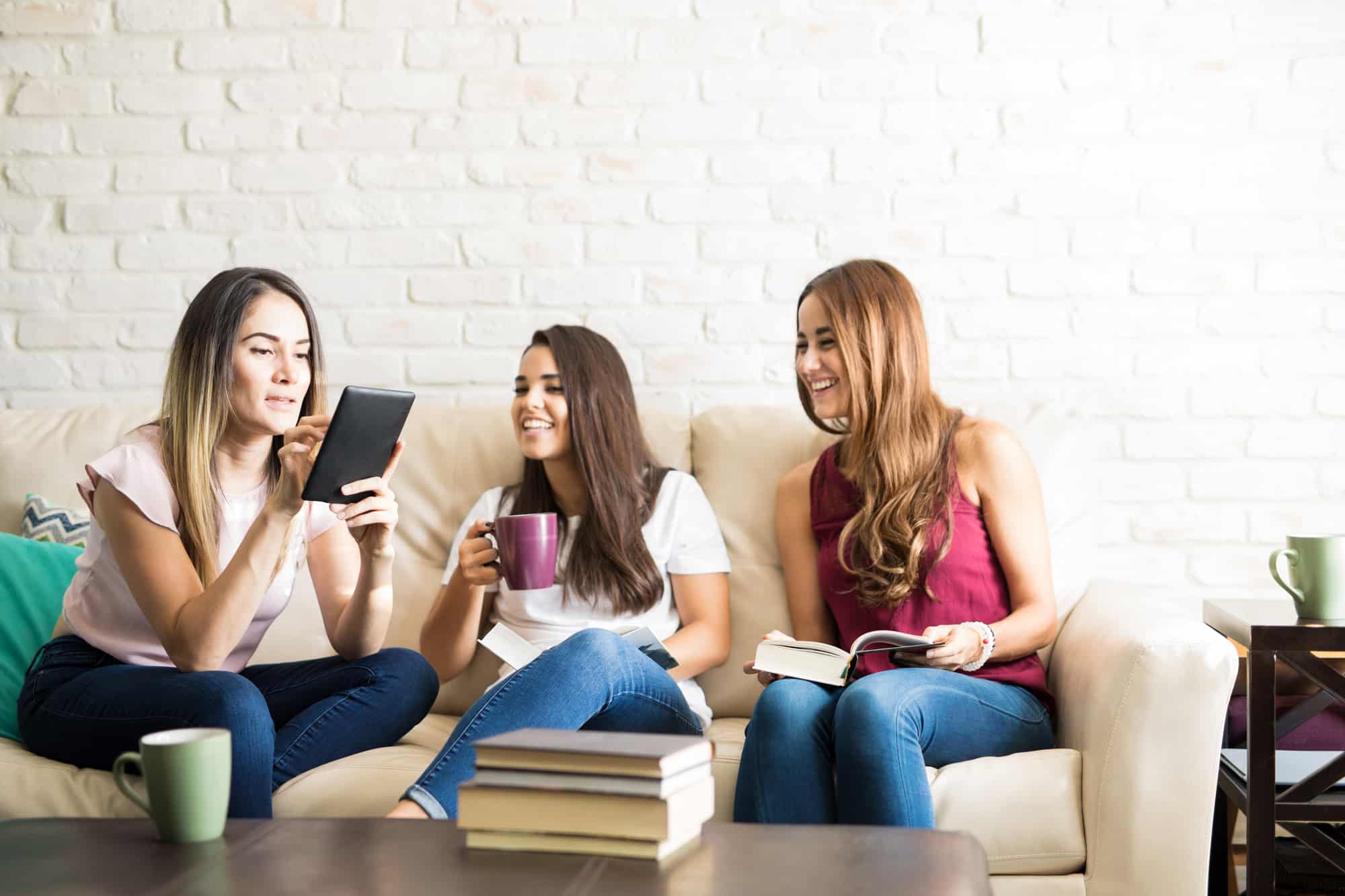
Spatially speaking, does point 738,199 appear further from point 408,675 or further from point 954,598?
point 408,675

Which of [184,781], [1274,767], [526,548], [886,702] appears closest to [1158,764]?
[1274,767]

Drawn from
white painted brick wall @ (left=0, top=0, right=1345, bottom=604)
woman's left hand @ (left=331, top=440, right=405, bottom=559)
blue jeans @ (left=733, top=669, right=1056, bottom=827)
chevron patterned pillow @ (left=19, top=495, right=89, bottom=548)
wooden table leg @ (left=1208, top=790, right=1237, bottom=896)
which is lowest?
wooden table leg @ (left=1208, top=790, right=1237, bottom=896)

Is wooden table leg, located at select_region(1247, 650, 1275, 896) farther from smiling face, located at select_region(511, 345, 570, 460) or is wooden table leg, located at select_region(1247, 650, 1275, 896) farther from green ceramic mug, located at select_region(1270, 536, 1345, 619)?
smiling face, located at select_region(511, 345, 570, 460)

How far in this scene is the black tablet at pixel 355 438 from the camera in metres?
1.50

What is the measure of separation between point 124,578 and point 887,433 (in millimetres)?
1232

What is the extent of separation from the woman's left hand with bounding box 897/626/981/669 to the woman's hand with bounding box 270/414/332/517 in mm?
925

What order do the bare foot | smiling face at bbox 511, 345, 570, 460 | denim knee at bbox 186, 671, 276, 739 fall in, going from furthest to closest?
smiling face at bbox 511, 345, 570, 460
denim knee at bbox 186, 671, 276, 739
the bare foot

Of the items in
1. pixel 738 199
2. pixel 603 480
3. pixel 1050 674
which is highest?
pixel 738 199

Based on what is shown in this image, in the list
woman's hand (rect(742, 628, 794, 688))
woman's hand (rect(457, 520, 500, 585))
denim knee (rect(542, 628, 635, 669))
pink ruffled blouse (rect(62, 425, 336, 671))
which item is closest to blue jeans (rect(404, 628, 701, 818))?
denim knee (rect(542, 628, 635, 669))

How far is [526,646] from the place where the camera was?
6.13 feet

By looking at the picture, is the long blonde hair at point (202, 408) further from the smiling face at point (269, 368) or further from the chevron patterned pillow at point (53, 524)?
the chevron patterned pillow at point (53, 524)

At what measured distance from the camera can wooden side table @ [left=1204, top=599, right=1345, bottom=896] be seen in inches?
65.5

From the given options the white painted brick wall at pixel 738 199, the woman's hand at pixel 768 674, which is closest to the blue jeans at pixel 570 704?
the woman's hand at pixel 768 674

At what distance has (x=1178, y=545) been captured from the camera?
2.40 metres
